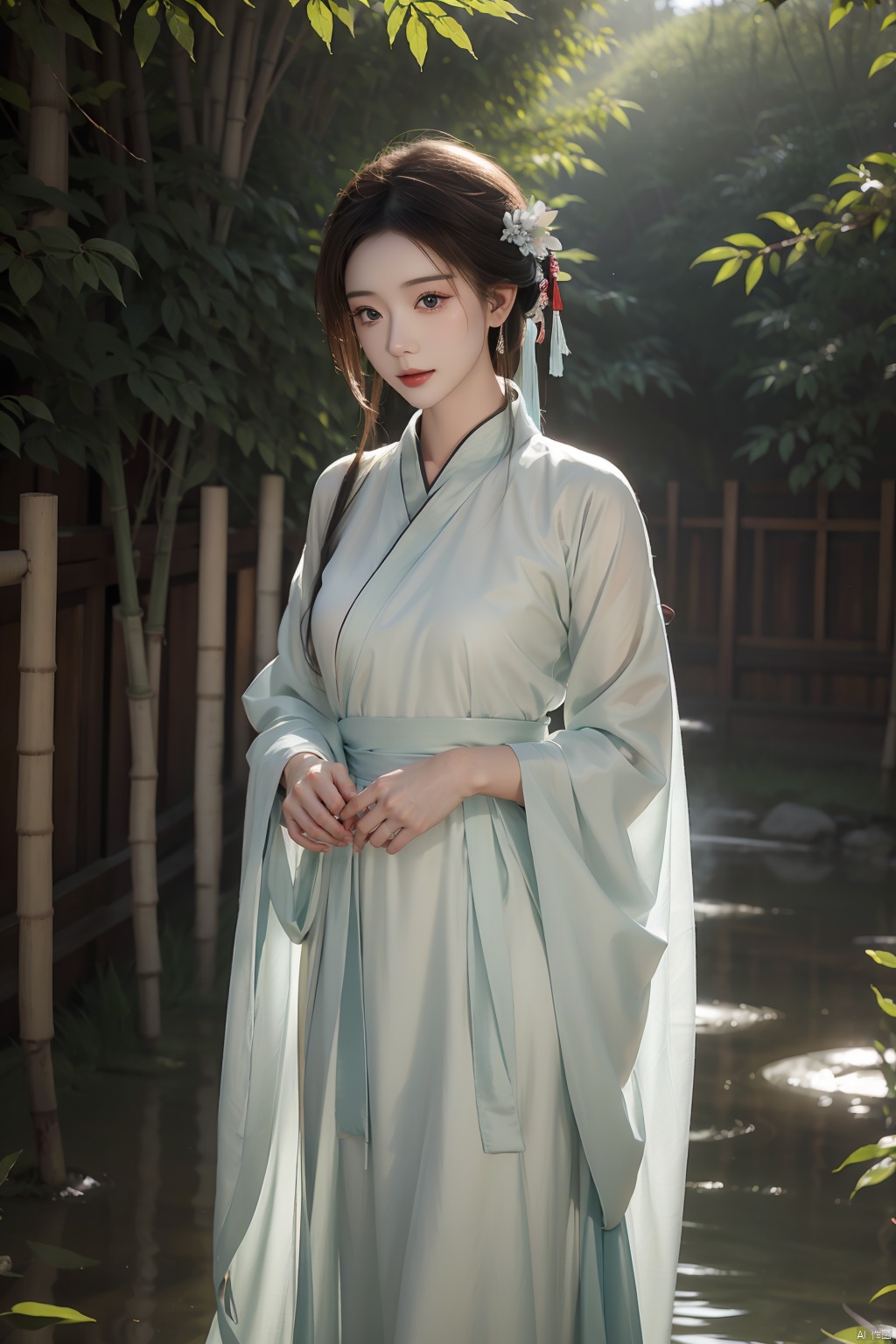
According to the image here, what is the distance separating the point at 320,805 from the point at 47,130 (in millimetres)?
1582

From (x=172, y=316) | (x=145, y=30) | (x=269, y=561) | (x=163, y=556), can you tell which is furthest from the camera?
(x=269, y=561)

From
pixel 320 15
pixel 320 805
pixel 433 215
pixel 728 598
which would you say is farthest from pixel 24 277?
pixel 728 598

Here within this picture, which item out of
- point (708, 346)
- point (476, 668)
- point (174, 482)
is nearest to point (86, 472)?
point (174, 482)

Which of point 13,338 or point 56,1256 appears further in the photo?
point 13,338

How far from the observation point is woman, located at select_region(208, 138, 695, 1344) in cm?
142

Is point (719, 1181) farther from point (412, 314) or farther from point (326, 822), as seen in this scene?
point (412, 314)

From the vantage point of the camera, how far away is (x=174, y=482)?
3209 millimetres

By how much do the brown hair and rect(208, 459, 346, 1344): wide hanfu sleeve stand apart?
290mm

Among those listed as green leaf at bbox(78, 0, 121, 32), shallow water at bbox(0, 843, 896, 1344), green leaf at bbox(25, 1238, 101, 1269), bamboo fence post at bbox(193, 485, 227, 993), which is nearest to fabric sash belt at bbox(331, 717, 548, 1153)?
green leaf at bbox(25, 1238, 101, 1269)

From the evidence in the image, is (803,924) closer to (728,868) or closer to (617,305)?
(728,868)

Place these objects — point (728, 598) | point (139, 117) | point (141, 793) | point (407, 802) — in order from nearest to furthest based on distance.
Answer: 1. point (407, 802)
2. point (139, 117)
3. point (141, 793)
4. point (728, 598)

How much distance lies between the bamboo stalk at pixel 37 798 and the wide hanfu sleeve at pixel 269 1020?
74 centimetres

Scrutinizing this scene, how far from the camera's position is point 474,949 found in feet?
4.81

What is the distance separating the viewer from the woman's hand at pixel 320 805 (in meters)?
1.40
